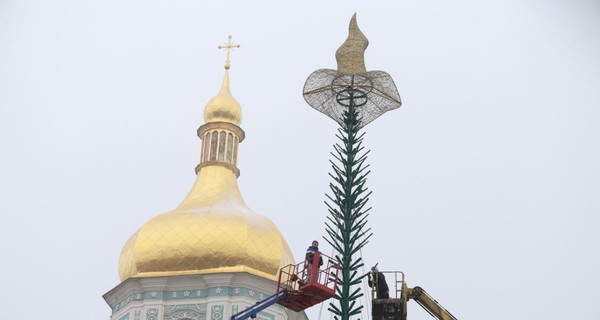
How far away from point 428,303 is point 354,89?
5.48 m

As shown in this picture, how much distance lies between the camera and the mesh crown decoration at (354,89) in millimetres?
22531

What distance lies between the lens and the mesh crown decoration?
22.5 metres

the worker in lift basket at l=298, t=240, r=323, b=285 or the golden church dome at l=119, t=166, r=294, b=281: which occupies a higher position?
the golden church dome at l=119, t=166, r=294, b=281

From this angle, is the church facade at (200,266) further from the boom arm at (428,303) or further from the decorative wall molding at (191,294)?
the boom arm at (428,303)

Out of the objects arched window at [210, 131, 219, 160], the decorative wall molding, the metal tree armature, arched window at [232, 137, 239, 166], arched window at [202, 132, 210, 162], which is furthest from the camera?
arched window at [232, 137, 239, 166]

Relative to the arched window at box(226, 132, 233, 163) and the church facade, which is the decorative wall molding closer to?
the church facade

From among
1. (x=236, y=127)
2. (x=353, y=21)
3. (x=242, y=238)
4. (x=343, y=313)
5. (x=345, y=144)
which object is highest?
(x=236, y=127)

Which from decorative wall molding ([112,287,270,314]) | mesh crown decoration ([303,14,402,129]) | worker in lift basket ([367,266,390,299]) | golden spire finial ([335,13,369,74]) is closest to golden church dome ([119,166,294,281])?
decorative wall molding ([112,287,270,314])

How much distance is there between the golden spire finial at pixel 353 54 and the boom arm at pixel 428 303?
451 cm

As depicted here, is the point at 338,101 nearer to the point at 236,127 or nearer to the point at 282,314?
the point at 282,314

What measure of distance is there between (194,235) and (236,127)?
6599 mm

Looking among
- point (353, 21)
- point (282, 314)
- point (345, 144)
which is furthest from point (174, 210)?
point (345, 144)

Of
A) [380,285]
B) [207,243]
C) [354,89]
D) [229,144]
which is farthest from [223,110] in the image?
[354,89]

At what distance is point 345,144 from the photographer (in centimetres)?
2002
